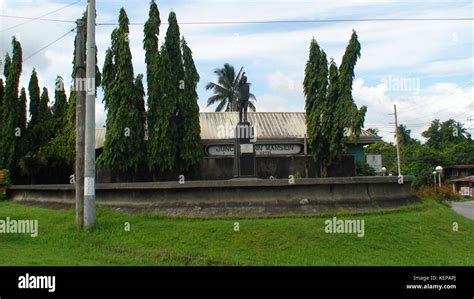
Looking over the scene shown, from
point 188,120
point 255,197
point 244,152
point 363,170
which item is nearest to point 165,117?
point 188,120

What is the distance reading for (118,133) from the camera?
60.8ft

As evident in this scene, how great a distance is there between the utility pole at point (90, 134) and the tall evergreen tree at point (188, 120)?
6.12 metres

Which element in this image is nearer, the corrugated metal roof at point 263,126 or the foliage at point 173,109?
the foliage at point 173,109

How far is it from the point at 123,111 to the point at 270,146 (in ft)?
26.1

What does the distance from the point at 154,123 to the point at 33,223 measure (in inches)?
244

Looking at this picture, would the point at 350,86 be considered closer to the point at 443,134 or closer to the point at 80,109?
the point at 80,109

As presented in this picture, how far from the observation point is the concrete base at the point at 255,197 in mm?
13445

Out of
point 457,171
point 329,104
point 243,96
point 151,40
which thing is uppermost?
point 151,40

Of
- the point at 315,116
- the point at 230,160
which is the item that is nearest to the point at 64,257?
the point at 230,160

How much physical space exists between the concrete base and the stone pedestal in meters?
1.92

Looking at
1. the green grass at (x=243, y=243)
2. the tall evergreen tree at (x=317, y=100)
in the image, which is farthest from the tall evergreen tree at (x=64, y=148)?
the tall evergreen tree at (x=317, y=100)

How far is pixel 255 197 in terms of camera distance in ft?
44.7

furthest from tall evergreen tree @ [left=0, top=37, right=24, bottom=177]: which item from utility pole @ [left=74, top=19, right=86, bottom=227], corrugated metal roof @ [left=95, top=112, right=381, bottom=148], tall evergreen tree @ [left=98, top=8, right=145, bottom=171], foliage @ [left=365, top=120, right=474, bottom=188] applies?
foliage @ [left=365, top=120, right=474, bottom=188]

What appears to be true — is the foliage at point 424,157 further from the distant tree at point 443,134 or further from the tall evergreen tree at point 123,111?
the tall evergreen tree at point 123,111
